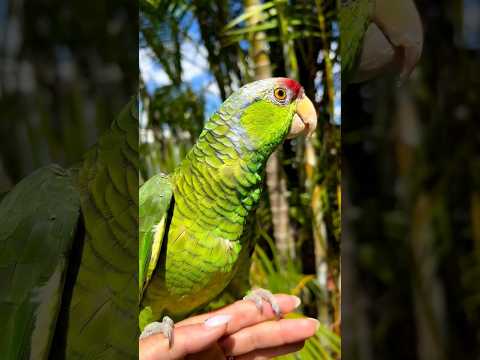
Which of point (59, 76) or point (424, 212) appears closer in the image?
point (59, 76)

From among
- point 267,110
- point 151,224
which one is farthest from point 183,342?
point 267,110

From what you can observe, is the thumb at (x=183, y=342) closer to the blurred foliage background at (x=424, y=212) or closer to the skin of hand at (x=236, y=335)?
the skin of hand at (x=236, y=335)

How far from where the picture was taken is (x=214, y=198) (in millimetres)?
661

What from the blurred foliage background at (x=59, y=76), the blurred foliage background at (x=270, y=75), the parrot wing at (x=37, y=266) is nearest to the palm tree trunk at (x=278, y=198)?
the blurred foliage background at (x=270, y=75)

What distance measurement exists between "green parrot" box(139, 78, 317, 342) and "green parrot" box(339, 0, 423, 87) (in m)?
0.15

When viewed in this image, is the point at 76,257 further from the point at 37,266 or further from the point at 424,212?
the point at 424,212

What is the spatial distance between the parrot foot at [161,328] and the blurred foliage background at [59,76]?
30 centimetres

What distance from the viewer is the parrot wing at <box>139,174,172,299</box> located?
0.63 meters

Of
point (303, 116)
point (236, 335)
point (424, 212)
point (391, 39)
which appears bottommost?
point (236, 335)

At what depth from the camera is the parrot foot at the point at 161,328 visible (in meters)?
0.64

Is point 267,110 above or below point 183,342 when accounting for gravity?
above

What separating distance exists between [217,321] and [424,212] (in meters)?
0.56

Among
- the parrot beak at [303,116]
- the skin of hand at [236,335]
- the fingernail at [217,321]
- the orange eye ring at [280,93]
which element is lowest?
the skin of hand at [236,335]

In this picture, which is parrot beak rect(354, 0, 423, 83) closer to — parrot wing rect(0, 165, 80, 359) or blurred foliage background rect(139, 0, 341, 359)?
blurred foliage background rect(139, 0, 341, 359)
